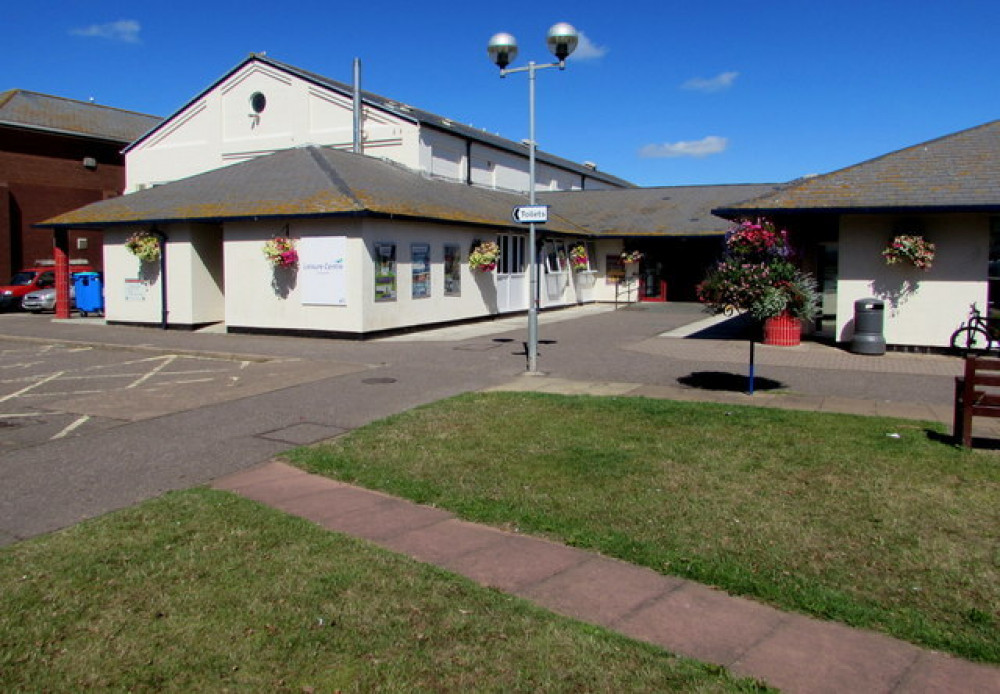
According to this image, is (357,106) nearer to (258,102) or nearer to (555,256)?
(258,102)

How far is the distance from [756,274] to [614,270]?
23.4 meters

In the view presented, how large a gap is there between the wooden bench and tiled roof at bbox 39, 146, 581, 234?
13087mm

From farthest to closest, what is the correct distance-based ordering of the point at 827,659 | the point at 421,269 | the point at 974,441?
1. the point at 421,269
2. the point at 974,441
3. the point at 827,659

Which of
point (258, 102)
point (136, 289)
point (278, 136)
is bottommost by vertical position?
point (136, 289)

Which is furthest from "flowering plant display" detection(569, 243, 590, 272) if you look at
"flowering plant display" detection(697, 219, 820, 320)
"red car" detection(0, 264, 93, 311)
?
"flowering plant display" detection(697, 219, 820, 320)

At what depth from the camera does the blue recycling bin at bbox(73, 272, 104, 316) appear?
1021 inches

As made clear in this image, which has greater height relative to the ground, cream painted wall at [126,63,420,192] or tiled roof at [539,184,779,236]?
cream painted wall at [126,63,420,192]

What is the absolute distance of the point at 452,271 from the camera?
888 inches

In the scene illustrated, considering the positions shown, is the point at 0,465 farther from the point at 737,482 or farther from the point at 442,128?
the point at 442,128

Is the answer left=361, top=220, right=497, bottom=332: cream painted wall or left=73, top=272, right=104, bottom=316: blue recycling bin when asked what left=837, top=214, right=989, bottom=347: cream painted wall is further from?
left=73, top=272, right=104, bottom=316: blue recycling bin

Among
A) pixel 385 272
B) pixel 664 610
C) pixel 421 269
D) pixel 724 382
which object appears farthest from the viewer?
pixel 421 269

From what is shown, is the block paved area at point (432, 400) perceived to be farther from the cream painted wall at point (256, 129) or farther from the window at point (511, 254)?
the cream painted wall at point (256, 129)

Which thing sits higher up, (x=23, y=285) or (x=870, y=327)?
(x=23, y=285)

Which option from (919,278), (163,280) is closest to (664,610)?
(919,278)
